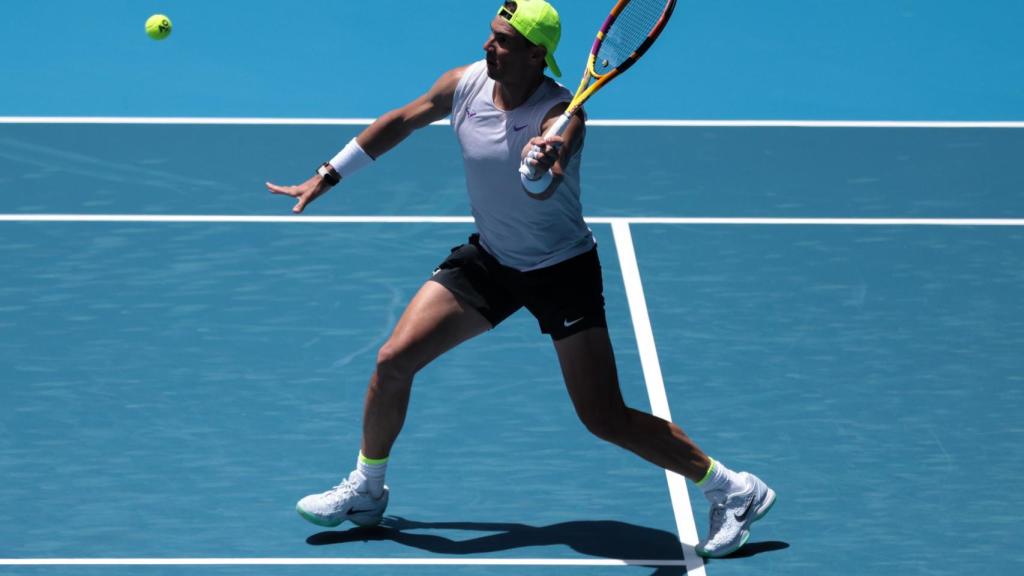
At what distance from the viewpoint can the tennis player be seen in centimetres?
625

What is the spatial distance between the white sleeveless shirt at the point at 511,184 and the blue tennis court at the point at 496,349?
1.03 metres

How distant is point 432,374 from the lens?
26.8 ft

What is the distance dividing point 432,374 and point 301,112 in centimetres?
435

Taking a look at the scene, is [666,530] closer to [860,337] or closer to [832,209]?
[860,337]

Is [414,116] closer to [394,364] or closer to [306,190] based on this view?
[306,190]

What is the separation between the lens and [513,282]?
257 inches

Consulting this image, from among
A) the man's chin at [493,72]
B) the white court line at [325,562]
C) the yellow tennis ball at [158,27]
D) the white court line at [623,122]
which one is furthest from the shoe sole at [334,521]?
the white court line at [623,122]

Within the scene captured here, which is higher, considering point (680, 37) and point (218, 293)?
point (680, 37)

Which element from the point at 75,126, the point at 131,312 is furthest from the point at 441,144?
the point at 131,312

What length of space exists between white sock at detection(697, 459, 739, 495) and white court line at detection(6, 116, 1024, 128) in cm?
548

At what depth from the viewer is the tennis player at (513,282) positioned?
20.5 feet

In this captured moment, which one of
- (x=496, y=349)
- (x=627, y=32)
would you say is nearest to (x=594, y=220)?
(x=496, y=349)

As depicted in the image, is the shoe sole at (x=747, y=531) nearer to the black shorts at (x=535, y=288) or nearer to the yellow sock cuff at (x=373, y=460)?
the black shorts at (x=535, y=288)

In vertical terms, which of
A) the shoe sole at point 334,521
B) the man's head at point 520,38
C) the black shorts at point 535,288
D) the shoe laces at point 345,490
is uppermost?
the man's head at point 520,38
